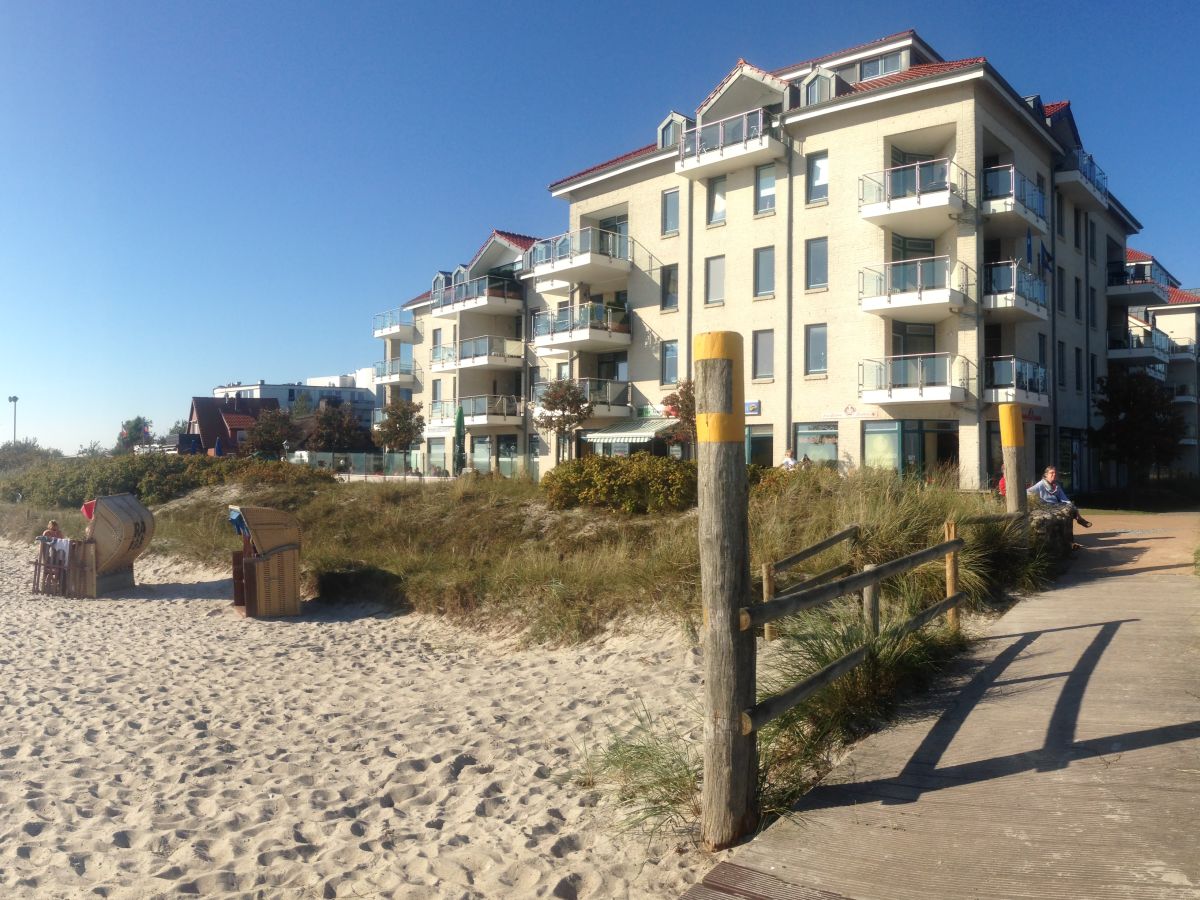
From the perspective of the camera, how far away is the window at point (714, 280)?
109 ft

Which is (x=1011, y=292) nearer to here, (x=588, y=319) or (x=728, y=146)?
(x=728, y=146)

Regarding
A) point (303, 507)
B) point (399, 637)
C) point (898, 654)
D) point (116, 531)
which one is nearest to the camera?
point (898, 654)

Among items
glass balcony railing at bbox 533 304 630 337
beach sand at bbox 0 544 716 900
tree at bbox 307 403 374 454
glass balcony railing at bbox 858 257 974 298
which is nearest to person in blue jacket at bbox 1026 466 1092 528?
beach sand at bbox 0 544 716 900

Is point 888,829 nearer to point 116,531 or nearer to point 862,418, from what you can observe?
point 116,531

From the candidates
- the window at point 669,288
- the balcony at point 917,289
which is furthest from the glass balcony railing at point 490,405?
the balcony at point 917,289

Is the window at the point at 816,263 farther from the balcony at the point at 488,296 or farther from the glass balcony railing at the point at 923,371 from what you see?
the balcony at the point at 488,296

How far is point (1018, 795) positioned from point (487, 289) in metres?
40.0

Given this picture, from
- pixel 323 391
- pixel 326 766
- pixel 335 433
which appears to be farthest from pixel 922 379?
pixel 323 391

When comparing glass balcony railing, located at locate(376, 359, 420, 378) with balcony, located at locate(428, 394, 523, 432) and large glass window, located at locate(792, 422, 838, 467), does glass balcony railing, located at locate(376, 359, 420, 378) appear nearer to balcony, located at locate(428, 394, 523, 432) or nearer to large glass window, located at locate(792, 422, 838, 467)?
balcony, located at locate(428, 394, 523, 432)

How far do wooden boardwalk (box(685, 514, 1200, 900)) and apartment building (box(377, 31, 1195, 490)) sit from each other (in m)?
16.3

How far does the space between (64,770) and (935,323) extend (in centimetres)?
2720

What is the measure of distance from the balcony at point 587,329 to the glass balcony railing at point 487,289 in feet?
20.0

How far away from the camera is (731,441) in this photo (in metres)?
4.55

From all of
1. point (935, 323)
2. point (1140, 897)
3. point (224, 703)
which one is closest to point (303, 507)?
point (224, 703)
